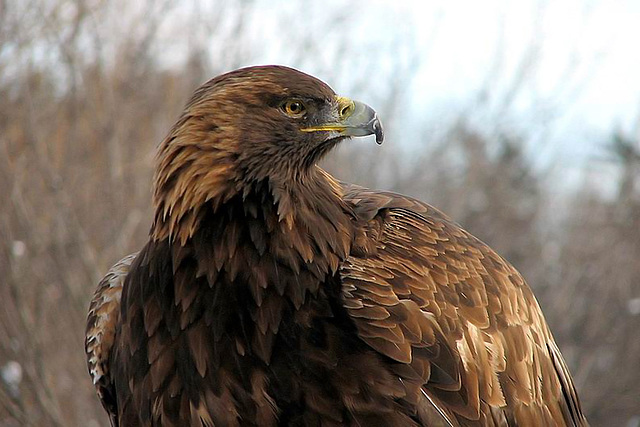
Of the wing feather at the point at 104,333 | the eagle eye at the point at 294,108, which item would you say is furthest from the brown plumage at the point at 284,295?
the wing feather at the point at 104,333

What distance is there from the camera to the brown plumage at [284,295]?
3361 millimetres

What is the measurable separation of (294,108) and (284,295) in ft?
2.55

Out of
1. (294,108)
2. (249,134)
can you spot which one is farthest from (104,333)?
(294,108)

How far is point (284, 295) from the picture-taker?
3.40 m

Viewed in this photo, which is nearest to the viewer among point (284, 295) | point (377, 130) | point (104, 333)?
point (284, 295)

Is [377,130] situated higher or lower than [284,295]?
higher

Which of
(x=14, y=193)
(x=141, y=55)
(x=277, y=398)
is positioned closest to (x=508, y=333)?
(x=277, y=398)

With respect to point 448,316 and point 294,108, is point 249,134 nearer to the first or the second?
point 294,108

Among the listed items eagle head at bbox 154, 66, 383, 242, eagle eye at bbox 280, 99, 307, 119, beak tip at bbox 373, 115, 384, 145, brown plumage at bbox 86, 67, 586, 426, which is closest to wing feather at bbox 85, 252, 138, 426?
brown plumage at bbox 86, 67, 586, 426

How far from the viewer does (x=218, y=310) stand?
3.41 meters

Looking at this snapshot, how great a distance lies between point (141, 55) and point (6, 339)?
10.2ft

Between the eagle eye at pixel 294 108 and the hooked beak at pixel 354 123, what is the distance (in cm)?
7

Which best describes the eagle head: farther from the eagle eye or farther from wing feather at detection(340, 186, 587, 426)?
wing feather at detection(340, 186, 587, 426)

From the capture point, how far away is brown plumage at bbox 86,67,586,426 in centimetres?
336
